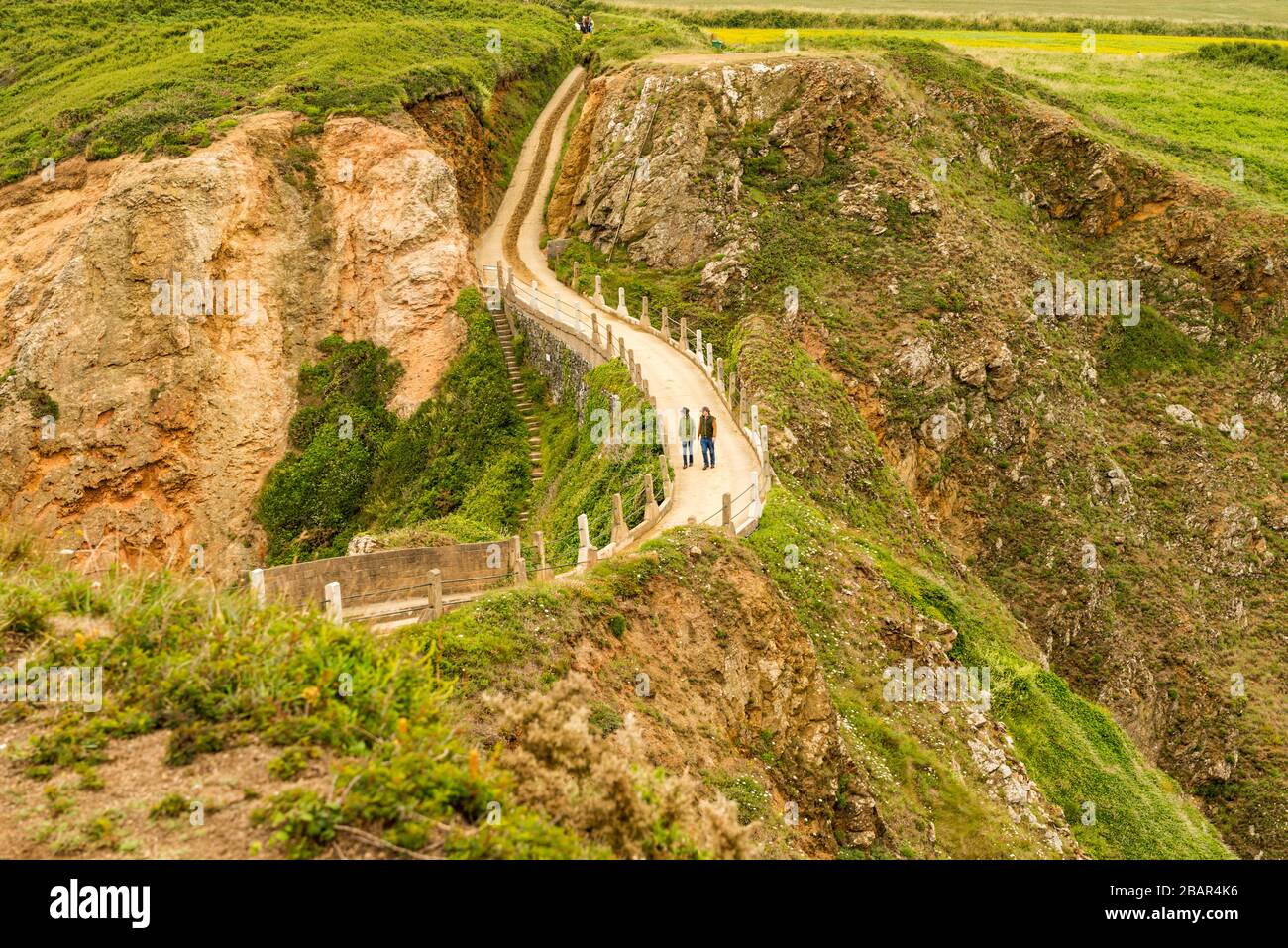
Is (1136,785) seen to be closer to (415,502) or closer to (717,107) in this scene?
(415,502)

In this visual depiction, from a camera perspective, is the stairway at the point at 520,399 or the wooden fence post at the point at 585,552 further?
the stairway at the point at 520,399

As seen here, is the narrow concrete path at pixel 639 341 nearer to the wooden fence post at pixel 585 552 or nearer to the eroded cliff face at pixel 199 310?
the wooden fence post at pixel 585 552

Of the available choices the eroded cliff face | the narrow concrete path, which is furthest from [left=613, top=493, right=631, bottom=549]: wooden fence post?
the eroded cliff face

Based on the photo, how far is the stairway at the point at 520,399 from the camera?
33000mm

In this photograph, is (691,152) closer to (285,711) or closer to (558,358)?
(558,358)

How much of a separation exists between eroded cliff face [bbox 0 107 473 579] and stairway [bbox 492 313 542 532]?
179 cm

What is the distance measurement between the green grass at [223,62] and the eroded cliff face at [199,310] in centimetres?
216

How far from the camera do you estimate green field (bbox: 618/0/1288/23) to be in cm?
7256

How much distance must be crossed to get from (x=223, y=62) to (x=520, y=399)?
906 inches

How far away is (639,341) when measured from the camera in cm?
3622

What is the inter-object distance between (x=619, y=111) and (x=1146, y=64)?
3942 centimetres

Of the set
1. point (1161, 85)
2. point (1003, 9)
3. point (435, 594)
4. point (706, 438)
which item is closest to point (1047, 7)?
point (1003, 9)

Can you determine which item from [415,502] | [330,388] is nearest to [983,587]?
[415,502]

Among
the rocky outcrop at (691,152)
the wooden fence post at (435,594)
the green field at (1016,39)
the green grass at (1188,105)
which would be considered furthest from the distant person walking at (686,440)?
the green field at (1016,39)
